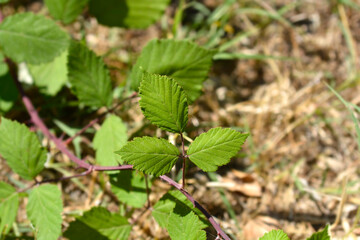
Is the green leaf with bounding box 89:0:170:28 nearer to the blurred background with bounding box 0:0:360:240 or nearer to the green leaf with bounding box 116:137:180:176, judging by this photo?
the blurred background with bounding box 0:0:360:240

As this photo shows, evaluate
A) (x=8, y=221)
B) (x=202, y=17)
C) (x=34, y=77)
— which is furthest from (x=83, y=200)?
(x=202, y=17)

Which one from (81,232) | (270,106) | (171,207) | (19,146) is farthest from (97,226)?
(270,106)

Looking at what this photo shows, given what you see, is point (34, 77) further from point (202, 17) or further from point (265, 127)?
point (265, 127)

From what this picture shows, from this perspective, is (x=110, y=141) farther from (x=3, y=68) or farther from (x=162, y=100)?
(x=3, y=68)

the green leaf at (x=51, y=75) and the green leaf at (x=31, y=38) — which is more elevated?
the green leaf at (x=31, y=38)

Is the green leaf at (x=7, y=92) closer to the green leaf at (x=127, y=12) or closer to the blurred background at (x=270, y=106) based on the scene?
the blurred background at (x=270, y=106)

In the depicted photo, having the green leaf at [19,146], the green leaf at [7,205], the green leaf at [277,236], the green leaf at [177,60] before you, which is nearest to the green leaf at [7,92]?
the green leaf at [19,146]
